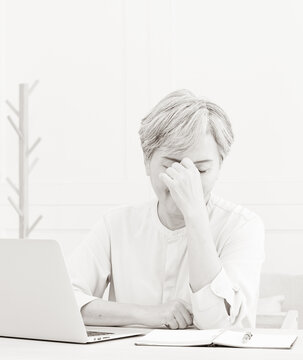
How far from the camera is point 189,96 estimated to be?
2.37 m

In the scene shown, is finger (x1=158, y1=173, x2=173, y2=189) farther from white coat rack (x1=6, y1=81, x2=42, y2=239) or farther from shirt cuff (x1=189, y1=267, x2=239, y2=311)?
white coat rack (x1=6, y1=81, x2=42, y2=239)

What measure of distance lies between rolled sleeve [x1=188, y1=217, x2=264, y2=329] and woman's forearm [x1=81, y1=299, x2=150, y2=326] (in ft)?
0.46

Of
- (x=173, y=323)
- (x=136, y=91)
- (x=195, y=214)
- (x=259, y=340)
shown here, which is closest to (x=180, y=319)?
(x=173, y=323)

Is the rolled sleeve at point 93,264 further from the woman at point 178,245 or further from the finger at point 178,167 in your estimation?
the finger at point 178,167

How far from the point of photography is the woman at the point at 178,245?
213cm

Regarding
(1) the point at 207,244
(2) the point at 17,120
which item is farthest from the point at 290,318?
(2) the point at 17,120

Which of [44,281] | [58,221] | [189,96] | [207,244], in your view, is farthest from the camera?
[58,221]

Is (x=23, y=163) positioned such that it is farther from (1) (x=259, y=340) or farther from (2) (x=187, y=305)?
(1) (x=259, y=340)

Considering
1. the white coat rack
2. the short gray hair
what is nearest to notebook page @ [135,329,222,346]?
the short gray hair

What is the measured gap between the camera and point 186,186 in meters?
2.24

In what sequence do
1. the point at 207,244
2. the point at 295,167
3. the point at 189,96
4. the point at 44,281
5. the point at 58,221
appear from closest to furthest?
the point at 44,281 < the point at 207,244 < the point at 189,96 < the point at 295,167 < the point at 58,221

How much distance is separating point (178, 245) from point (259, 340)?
70 centimetres

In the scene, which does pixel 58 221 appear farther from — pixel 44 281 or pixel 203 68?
pixel 44 281

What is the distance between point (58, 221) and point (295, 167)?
124 centimetres
